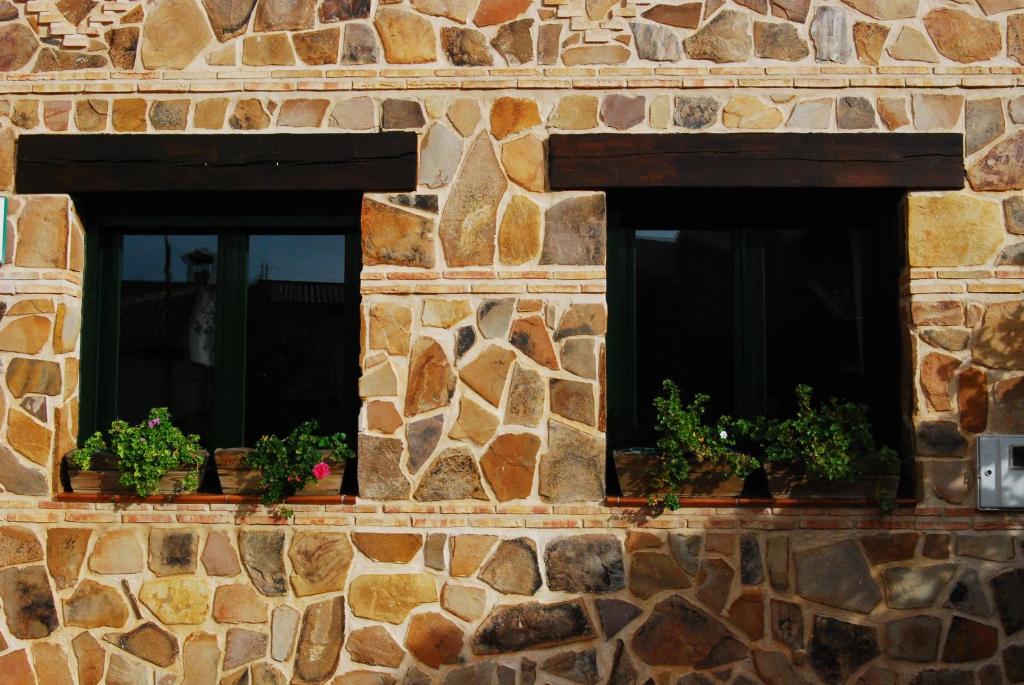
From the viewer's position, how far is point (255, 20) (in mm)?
4480

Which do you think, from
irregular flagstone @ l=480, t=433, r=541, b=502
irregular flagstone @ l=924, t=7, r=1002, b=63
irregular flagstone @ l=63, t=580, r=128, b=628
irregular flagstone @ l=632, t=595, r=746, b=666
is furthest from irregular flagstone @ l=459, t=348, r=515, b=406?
irregular flagstone @ l=924, t=7, r=1002, b=63

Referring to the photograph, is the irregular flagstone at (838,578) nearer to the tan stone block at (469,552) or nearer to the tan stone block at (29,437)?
the tan stone block at (469,552)

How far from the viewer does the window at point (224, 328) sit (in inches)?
183

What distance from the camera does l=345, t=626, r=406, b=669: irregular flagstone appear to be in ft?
13.8

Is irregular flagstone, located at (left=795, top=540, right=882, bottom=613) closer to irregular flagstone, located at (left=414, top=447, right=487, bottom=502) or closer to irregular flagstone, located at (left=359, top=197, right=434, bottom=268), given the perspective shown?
irregular flagstone, located at (left=414, top=447, right=487, bottom=502)

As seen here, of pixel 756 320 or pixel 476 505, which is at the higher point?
pixel 756 320

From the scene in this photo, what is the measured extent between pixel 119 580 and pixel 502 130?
3.06 metres

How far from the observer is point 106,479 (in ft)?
14.3

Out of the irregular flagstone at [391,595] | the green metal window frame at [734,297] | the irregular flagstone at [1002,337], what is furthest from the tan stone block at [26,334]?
the irregular flagstone at [1002,337]

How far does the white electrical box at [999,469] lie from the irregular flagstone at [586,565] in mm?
1841

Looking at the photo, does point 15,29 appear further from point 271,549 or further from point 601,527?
point 601,527

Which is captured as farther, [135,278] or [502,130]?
[135,278]

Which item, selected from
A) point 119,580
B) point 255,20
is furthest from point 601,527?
point 255,20

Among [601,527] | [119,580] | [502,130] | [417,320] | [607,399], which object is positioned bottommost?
[119,580]
